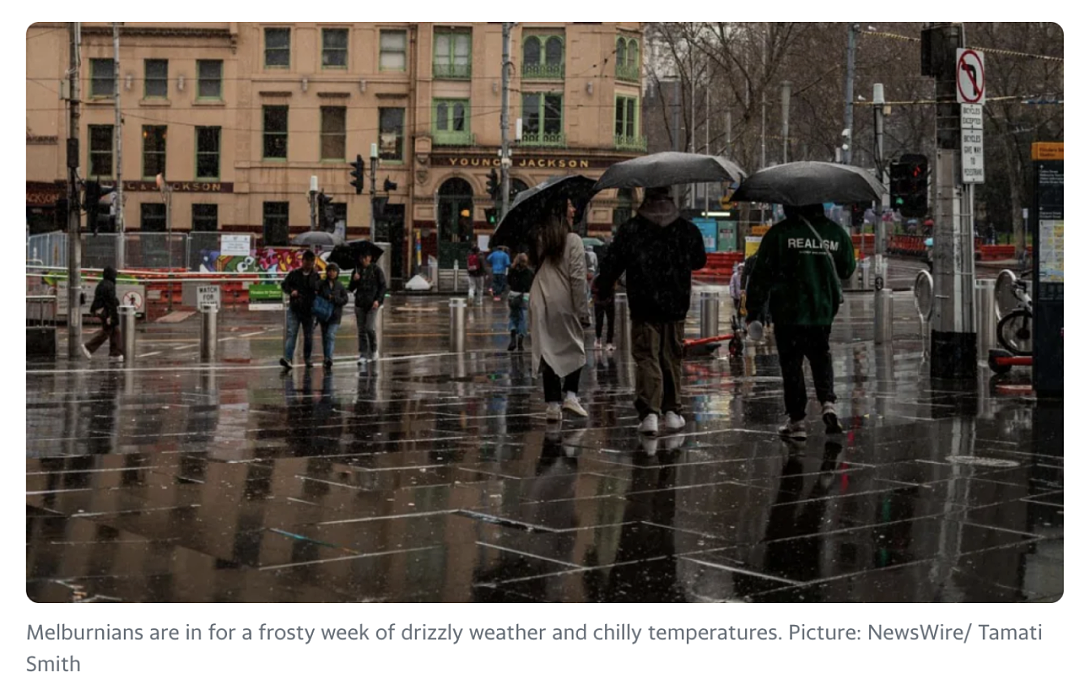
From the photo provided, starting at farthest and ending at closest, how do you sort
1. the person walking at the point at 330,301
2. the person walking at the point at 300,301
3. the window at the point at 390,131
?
the window at the point at 390,131, the person walking at the point at 330,301, the person walking at the point at 300,301

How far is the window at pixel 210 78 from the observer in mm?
53438

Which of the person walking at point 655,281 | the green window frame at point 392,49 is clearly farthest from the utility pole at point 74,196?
the green window frame at point 392,49

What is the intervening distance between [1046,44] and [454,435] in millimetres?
23601

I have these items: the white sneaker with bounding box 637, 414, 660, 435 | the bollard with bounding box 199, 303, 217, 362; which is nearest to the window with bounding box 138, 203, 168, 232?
the bollard with bounding box 199, 303, 217, 362

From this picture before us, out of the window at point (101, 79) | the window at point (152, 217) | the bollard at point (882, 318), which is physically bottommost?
the bollard at point (882, 318)

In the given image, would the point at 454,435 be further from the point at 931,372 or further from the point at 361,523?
the point at 931,372

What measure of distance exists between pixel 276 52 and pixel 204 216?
6.32 meters

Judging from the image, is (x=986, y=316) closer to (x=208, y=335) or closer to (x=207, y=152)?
(x=208, y=335)

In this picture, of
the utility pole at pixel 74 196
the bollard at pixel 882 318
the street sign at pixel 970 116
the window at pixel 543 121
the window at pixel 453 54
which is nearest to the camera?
the street sign at pixel 970 116

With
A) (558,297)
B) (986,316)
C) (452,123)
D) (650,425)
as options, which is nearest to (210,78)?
(452,123)

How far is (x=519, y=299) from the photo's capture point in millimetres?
22141

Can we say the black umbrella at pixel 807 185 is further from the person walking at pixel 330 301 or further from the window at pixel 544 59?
the window at pixel 544 59

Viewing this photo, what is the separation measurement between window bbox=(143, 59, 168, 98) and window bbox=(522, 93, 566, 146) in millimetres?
12234

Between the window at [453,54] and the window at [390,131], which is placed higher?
the window at [453,54]
